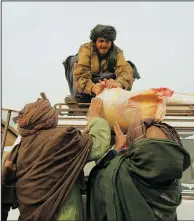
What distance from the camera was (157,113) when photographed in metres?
2.85

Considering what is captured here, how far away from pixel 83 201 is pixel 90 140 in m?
0.42

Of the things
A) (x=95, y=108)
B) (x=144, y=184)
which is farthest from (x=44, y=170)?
(x=95, y=108)

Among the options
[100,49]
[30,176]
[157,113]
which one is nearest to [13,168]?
[30,176]

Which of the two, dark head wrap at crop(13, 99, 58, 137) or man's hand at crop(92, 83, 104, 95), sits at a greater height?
man's hand at crop(92, 83, 104, 95)

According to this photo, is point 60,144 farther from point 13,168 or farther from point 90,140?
point 13,168

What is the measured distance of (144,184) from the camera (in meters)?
2.08

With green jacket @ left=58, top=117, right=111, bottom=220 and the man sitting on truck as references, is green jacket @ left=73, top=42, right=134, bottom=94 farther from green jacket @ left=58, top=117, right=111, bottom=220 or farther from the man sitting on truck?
green jacket @ left=58, top=117, right=111, bottom=220

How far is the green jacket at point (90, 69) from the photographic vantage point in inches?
149

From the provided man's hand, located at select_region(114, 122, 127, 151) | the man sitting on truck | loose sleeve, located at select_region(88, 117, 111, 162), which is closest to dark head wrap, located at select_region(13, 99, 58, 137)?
loose sleeve, located at select_region(88, 117, 111, 162)

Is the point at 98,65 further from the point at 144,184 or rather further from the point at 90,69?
the point at 144,184

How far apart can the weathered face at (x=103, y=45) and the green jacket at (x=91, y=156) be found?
4.91 ft

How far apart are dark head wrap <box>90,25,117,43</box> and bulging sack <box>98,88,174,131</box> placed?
3.41 ft

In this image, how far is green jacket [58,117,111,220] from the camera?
85.3 inches

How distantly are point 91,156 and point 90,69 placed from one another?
5.98 ft
